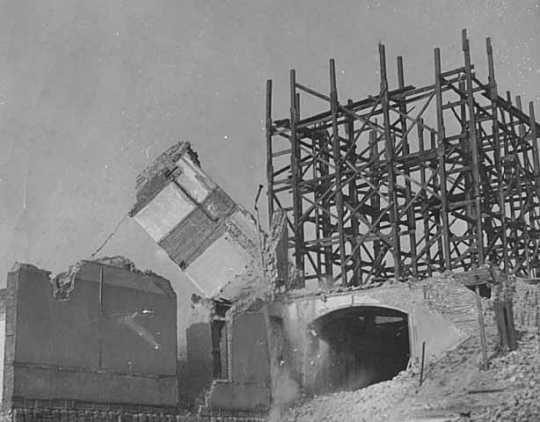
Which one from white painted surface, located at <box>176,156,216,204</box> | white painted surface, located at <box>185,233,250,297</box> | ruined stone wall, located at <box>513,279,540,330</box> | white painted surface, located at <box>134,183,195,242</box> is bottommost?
ruined stone wall, located at <box>513,279,540,330</box>

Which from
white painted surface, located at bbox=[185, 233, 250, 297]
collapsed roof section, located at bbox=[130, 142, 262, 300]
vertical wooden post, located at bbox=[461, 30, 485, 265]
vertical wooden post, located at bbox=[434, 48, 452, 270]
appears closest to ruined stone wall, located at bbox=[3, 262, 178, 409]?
white painted surface, located at bbox=[185, 233, 250, 297]

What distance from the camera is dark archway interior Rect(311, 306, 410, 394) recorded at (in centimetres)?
2500

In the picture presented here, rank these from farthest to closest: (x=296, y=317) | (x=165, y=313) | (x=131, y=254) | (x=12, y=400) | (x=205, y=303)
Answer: (x=131, y=254) → (x=296, y=317) → (x=205, y=303) → (x=165, y=313) → (x=12, y=400)

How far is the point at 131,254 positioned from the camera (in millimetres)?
30250

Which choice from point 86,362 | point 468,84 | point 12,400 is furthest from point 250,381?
point 468,84

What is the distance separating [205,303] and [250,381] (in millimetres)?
2228

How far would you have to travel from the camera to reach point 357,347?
87.7 ft

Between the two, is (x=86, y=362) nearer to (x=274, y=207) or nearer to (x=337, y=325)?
(x=337, y=325)

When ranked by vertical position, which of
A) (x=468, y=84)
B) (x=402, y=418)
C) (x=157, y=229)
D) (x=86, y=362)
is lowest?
(x=402, y=418)

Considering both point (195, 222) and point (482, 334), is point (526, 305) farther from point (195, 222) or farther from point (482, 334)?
point (195, 222)

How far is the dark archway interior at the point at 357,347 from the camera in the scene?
25.0 meters

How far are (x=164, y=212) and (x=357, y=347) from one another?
661 centimetres

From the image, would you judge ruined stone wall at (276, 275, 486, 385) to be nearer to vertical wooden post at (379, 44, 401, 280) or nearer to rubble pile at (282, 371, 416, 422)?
rubble pile at (282, 371, 416, 422)

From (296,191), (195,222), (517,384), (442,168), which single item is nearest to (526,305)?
(517,384)
